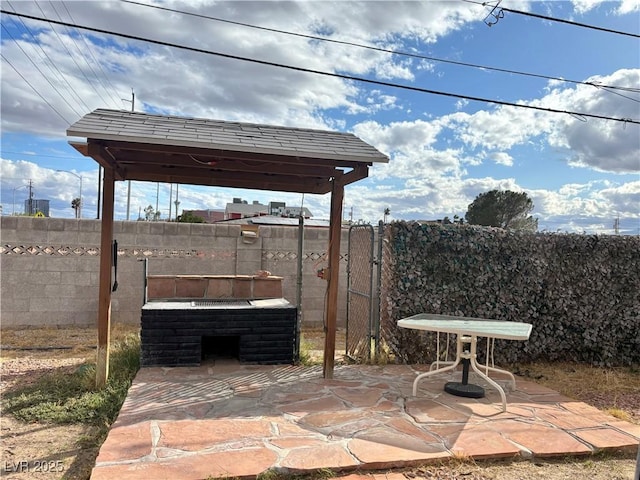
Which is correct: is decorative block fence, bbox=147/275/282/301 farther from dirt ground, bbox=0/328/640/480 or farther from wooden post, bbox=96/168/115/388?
dirt ground, bbox=0/328/640/480

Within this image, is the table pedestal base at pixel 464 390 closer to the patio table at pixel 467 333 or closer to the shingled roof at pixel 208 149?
the patio table at pixel 467 333

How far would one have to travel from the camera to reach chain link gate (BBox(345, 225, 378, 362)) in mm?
5543

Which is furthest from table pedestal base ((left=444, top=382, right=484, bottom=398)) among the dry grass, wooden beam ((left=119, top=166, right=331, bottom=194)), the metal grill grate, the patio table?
wooden beam ((left=119, top=166, right=331, bottom=194))

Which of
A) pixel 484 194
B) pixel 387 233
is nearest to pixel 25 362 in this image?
pixel 387 233

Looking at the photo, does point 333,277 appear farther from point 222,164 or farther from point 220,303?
point 222,164

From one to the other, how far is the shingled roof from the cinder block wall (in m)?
2.37

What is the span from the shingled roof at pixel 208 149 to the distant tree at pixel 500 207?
1921 centimetres

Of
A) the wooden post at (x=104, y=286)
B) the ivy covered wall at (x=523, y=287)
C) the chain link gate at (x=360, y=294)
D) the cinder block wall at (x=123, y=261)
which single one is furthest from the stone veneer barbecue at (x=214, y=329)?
the cinder block wall at (x=123, y=261)

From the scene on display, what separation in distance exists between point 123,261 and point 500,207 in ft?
68.6

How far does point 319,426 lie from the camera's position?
3232mm

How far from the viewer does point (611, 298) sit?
5906mm

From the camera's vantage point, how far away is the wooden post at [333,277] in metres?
4.56

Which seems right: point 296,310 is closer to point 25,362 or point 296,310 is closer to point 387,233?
point 387,233

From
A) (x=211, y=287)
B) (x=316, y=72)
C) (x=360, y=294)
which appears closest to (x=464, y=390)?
(x=360, y=294)
